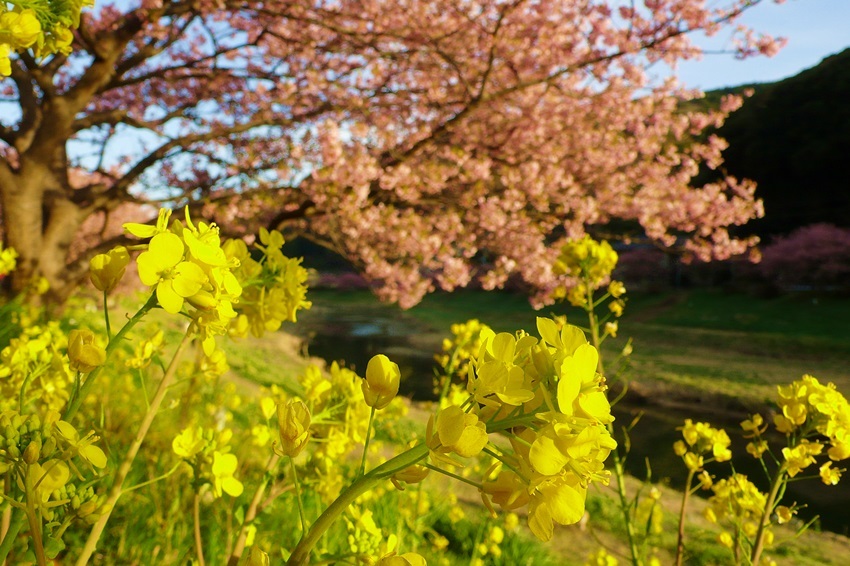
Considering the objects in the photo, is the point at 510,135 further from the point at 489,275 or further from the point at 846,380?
the point at 846,380

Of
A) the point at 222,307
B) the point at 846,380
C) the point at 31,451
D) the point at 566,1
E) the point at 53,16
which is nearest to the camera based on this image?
the point at 31,451

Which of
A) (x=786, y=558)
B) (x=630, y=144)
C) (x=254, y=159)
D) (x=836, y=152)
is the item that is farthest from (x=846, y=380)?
(x=836, y=152)

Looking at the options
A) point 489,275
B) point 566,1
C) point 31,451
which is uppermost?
point 566,1

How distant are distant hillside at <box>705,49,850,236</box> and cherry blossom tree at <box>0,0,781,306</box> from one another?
3013 centimetres

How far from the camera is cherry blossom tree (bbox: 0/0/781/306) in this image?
18.4 feet

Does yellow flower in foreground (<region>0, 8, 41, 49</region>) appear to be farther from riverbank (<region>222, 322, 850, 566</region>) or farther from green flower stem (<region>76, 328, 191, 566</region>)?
riverbank (<region>222, 322, 850, 566</region>)

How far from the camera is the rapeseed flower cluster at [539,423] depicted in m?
0.58

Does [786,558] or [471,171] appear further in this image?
[471,171]

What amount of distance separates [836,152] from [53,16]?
3985 centimetres

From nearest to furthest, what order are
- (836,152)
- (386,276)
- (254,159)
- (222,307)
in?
(222,307) < (254,159) < (386,276) < (836,152)

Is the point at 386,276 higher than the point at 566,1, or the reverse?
the point at 566,1

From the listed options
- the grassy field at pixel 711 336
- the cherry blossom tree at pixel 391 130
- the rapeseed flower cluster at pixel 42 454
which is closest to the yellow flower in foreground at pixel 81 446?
→ the rapeseed flower cluster at pixel 42 454

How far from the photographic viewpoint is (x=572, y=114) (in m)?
7.42

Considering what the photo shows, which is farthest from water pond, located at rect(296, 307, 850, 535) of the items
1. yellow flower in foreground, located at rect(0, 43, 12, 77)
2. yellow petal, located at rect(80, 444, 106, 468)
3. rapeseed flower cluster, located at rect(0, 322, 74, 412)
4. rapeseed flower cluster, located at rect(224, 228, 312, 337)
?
yellow flower in foreground, located at rect(0, 43, 12, 77)
